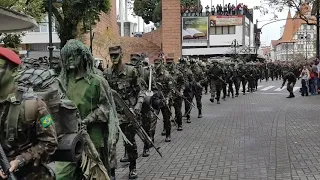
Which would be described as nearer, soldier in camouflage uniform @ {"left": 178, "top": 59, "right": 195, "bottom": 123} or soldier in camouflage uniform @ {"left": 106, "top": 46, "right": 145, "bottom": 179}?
soldier in camouflage uniform @ {"left": 106, "top": 46, "right": 145, "bottom": 179}

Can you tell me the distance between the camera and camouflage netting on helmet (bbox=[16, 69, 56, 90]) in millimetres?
3202

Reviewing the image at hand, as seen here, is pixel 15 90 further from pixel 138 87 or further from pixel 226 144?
pixel 226 144

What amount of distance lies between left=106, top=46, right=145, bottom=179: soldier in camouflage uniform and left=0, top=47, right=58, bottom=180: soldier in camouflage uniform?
3.23 metres

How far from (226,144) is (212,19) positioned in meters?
53.2

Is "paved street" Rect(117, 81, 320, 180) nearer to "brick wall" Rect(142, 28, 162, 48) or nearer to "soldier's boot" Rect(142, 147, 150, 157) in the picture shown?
"soldier's boot" Rect(142, 147, 150, 157)

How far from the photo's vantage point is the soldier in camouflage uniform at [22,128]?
108 inches

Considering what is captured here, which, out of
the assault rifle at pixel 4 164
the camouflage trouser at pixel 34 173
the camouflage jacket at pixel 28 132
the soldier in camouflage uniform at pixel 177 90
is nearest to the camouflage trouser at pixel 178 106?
the soldier in camouflage uniform at pixel 177 90

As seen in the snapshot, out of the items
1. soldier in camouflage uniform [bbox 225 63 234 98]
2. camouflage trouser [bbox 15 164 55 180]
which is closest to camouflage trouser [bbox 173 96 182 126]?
camouflage trouser [bbox 15 164 55 180]

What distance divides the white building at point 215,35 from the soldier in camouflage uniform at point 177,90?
47364 millimetres

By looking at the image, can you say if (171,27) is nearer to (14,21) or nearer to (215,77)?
(215,77)

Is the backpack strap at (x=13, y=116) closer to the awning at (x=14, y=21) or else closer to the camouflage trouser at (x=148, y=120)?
the camouflage trouser at (x=148, y=120)

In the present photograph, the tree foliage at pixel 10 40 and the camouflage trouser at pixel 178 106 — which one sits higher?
the tree foliage at pixel 10 40

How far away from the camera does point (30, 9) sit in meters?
18.4

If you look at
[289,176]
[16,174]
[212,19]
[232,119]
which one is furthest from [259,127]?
[212,19]
